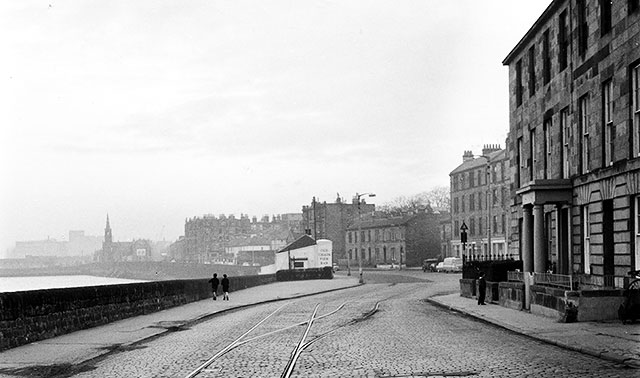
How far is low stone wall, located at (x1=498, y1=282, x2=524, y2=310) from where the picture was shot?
27.8m

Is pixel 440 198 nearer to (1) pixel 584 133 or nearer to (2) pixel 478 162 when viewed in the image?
(2) pixel 478 162

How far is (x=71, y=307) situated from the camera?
22.1m

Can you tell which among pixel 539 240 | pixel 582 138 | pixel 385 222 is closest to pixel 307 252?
pixel 385 222

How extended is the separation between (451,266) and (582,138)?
186ft

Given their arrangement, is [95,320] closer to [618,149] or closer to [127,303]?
[127,303]

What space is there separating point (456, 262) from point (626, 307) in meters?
62.8

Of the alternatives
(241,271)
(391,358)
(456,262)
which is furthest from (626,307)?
(241,271)

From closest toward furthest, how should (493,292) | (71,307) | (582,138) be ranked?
(71,307), (582,138), (493,292)

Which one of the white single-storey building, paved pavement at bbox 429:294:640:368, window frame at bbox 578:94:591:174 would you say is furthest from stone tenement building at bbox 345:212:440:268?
paved pavement at bbox 429:294:640:368

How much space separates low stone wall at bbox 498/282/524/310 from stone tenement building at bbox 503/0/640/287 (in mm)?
1045

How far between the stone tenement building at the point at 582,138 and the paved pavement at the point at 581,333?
2.68 meters

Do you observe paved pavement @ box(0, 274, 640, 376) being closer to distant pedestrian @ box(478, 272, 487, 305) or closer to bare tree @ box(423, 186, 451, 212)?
distant pedestrian @ box(478, 272, 487, 305)

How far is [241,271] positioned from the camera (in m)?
132

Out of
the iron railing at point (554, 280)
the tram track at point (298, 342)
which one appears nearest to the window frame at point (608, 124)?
the iron railing at point (554, 280)
